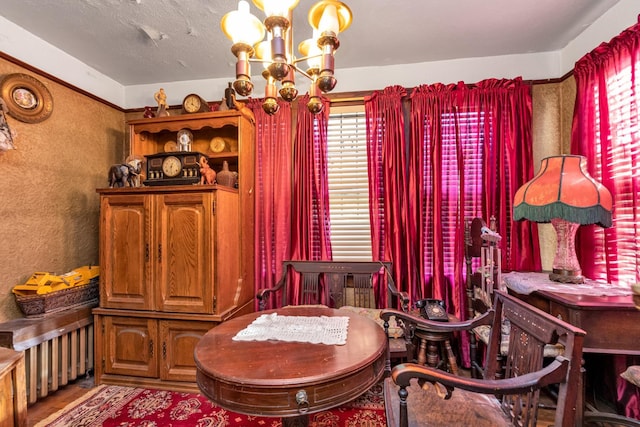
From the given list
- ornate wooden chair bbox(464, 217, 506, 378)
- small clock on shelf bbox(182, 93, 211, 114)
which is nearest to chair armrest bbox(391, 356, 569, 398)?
ornate wooden chair bbox(464, 217, 506, 378)

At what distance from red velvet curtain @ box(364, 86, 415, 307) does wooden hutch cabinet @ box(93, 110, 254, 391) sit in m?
1.31

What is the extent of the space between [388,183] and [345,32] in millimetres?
1275

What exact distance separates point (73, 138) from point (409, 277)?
10.8 ft

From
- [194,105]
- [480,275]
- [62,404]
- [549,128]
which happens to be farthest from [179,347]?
[549,128]

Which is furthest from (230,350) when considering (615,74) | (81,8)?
(615,74)

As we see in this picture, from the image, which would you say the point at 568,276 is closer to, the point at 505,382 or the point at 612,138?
the point at 612,138

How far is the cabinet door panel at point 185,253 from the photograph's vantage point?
7.86 ft

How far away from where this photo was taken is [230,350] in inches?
55.1

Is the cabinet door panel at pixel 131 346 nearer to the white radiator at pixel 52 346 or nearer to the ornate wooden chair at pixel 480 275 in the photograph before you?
the white radiator at pixel 52 346

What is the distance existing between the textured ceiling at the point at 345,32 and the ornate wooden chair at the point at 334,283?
1.88m

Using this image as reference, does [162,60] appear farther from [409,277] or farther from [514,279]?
[514,279]

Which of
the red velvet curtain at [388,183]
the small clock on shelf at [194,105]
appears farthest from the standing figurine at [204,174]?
the red velvet curtain at [388,183]

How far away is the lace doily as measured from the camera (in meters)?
1.50

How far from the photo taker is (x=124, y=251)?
8.23 feet
